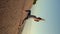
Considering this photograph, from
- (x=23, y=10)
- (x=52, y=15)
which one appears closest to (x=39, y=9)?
(x=52, y=15)

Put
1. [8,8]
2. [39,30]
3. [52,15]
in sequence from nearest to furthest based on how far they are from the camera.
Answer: [8,8] < [39,30] < [52,15]

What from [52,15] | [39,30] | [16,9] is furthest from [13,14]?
[52,15]

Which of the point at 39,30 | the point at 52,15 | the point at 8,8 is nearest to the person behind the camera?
the point at 8,8

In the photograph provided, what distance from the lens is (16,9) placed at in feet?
0.73

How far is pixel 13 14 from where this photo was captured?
217mm

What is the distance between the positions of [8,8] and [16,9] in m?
0.02

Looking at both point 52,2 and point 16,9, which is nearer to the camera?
point 16,9

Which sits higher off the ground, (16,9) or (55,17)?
(16,9)

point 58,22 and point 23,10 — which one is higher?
point 23,10

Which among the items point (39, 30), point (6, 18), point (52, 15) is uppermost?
point (6, 18)

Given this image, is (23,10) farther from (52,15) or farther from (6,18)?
(52,15)

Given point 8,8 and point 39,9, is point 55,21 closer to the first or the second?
point 39,9

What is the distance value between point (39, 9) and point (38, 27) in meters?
0.16

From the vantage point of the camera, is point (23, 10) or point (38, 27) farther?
point (38, 27)
